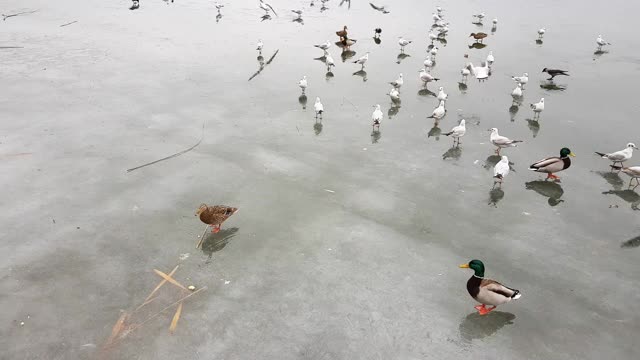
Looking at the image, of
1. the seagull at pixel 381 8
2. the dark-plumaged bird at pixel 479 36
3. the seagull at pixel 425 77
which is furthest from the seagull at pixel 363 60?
the seagull at pixel 381 8

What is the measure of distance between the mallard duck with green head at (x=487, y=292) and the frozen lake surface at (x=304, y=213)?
0.30 meters

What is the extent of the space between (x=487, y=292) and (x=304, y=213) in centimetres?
389

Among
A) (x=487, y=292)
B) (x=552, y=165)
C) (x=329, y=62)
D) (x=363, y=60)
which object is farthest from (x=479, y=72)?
(x=487, y=292)

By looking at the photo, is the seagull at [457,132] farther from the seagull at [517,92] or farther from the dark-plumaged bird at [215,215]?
the dark-plumaged bird at [215,215]

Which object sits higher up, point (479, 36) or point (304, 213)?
point (479, 36)

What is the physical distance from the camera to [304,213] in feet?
29.2

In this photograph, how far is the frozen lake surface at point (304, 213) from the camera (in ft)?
21.0

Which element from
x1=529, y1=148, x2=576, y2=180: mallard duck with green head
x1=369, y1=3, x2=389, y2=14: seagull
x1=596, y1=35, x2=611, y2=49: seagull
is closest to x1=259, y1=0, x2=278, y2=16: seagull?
x1=369, y1=3, x2=389, y2=14: seagull

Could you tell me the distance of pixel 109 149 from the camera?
11.1 m

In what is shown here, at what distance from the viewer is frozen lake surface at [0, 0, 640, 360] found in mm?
6414

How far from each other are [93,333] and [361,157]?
283 inches

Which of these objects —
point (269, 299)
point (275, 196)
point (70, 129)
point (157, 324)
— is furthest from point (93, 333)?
point (70, 129)

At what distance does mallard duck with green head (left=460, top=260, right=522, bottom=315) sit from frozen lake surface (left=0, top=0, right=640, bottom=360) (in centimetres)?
30

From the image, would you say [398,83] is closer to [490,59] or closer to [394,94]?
[394,94]
